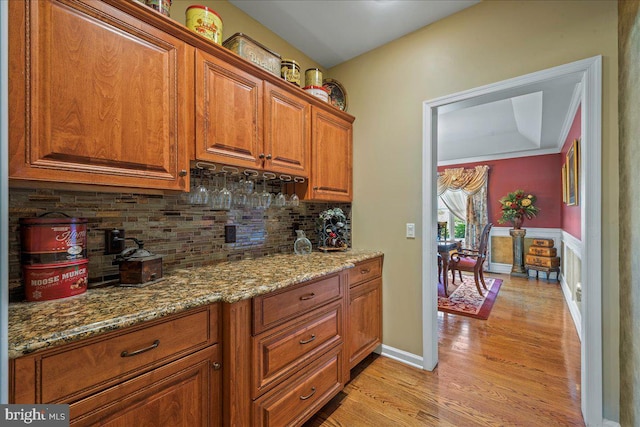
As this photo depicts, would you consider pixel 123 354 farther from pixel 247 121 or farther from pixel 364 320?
pixel 364 320

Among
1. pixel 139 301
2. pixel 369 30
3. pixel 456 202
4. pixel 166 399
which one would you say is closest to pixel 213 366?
pixel 166 399

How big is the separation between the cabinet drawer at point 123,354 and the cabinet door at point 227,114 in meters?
0.82

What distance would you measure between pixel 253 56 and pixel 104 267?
147 centimetres

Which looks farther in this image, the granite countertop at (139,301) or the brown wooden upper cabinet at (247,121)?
the brown wooden upper cabinet at (247,121)

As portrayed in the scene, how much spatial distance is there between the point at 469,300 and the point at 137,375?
13.0 feet

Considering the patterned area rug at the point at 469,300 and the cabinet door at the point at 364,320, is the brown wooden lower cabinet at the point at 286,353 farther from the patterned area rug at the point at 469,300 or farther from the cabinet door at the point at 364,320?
the patterned area rug at the point at 469,300

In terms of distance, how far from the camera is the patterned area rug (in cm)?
328

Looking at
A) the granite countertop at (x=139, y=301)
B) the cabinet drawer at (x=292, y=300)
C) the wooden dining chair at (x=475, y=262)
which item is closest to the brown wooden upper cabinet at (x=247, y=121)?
the granite countertop at (x=139, y=301)

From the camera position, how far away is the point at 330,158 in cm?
226

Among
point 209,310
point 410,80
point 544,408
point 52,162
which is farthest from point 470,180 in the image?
point 52,162

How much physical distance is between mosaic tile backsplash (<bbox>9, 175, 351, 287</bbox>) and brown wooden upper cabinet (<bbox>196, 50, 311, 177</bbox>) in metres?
0.40

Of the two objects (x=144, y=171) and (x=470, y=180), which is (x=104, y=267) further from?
(x=470, y=180)

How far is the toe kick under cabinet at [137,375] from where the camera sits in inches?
28.9

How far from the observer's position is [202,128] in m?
1.38
